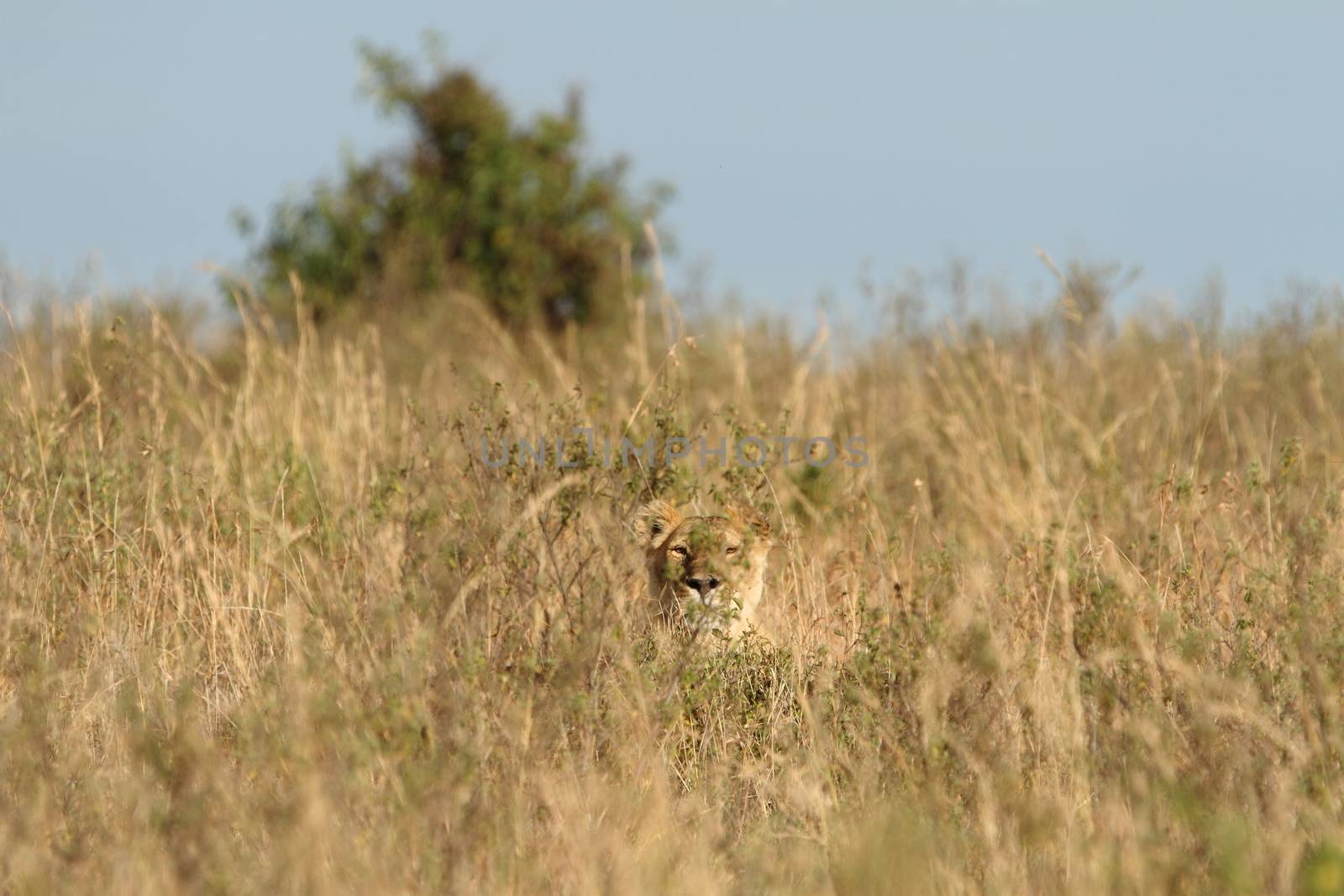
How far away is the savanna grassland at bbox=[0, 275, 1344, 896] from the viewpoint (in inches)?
137

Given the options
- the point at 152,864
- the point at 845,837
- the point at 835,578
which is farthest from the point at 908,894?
the point at 835,578

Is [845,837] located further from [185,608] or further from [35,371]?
[35,371]

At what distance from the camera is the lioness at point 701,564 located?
191 inches

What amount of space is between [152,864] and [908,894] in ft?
5.57

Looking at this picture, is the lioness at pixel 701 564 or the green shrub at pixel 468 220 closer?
the lioness at pixel 701 564

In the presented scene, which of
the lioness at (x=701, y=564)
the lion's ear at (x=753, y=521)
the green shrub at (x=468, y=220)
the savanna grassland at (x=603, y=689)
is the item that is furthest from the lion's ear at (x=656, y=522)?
the green shrub at (x=468, y=220)

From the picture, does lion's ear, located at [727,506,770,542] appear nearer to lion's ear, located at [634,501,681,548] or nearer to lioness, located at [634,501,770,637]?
lioness, located at [634,501,770,637]

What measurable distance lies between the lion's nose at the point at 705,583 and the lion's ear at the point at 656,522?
34cm

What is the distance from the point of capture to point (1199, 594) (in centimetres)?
511

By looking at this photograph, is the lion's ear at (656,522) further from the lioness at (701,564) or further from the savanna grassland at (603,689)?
the savanna grassland at (603,689)

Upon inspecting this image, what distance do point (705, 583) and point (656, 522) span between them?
627 mm

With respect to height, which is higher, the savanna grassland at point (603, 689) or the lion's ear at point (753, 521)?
the lion's ear at point (753, 521)

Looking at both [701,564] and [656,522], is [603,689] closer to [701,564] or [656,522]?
[701,564]

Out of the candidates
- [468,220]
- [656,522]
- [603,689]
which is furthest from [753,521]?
[468,220]
